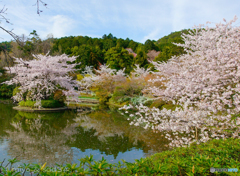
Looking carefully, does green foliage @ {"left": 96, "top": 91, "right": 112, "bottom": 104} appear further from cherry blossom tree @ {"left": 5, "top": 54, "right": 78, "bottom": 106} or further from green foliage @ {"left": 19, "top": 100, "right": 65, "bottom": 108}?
green foliage @ {"left": 19, "top": 100, "right": 65, "bottom": 108}

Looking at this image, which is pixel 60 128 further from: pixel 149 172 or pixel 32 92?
pixel 149 172

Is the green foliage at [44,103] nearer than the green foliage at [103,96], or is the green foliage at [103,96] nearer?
the green foliage at [44,103]

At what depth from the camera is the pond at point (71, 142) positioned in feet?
16.9

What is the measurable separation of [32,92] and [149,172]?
44.4 ft

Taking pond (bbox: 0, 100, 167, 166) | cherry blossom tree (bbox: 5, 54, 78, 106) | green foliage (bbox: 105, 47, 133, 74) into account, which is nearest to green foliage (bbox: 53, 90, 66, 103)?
cherry blossom tree (bbox: 5, 54, 78, 106)

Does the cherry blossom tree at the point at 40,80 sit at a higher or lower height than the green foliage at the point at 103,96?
higher

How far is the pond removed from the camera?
16.9 ft


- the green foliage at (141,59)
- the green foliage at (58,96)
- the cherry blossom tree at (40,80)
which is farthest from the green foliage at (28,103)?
the green foliage at (141,59)

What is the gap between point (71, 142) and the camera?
6473 millimetres

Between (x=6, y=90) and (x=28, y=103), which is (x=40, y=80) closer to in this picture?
(x=28, y=103)

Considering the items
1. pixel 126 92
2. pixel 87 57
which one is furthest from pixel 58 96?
pixel 87 57

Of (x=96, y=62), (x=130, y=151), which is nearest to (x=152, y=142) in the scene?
(x=130, y=151)

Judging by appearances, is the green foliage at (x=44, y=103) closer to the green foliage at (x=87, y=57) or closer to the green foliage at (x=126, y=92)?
Result: the green foliage at (x=126, y=92)

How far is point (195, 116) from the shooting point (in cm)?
393
